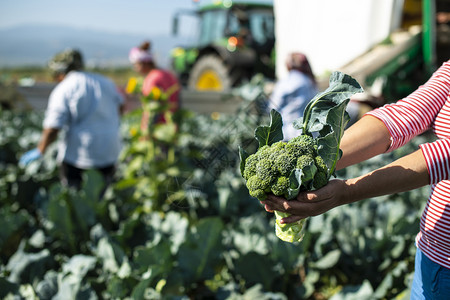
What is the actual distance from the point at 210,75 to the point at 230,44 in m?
1.14

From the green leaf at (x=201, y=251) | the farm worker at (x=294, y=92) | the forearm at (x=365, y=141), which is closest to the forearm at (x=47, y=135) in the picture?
the green leaf at (x=201, y=251)

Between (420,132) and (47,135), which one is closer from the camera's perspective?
(420,132)

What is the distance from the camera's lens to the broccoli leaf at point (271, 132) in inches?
49.6

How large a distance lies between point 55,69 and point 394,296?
8.98ft

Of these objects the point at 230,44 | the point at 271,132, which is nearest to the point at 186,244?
the point at 271,132

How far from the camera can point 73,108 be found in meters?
3.38

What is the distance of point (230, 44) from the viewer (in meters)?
9.88

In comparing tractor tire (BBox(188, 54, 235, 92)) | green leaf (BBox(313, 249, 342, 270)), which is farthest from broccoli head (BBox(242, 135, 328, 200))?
tractor tire (BBox(188, 54, 235, 92))

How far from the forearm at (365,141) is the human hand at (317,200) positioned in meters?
0.18

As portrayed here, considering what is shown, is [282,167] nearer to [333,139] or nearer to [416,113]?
[333,139]

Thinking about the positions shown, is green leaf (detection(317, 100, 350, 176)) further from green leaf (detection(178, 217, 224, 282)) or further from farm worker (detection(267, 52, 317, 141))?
farm worker (detection(267, 52, 317, 141))

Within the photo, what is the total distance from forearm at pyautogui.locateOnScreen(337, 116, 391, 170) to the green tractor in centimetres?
857

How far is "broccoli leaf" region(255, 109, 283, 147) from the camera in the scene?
1.26 meters

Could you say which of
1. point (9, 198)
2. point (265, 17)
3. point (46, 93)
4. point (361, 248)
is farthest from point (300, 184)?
point (265, 17)
